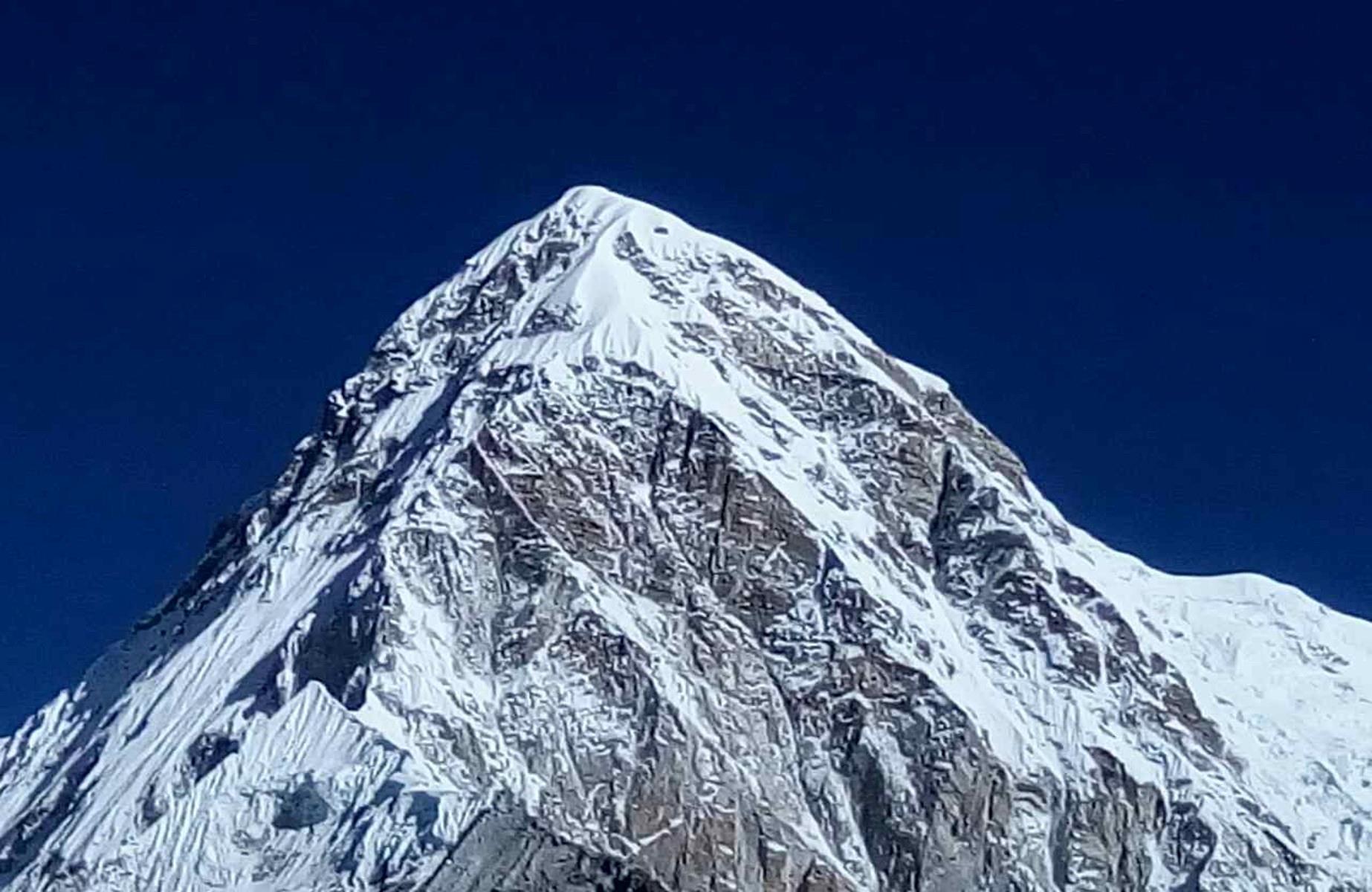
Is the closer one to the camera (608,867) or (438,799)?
(608,867)

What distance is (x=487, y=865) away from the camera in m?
136

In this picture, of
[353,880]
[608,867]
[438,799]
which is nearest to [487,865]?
[608,867]

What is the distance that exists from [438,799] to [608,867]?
218 feet

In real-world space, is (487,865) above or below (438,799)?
below

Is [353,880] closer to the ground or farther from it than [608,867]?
farther from it

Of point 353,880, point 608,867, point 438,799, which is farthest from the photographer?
point 438,799

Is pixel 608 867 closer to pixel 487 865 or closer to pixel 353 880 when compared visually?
pixel 487 865

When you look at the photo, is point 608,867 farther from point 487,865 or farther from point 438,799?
point 438,799

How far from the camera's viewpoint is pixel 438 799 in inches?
7771

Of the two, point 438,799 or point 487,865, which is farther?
point 438,799

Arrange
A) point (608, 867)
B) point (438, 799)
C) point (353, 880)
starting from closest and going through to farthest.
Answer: point (608, 867), point (353, 880), point (438, 799)

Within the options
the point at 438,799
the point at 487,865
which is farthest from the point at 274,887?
the point at 487,865

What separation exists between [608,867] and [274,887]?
6852cm

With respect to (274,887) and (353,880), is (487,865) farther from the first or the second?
(274,887)
